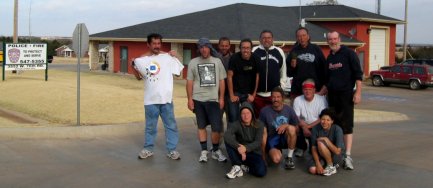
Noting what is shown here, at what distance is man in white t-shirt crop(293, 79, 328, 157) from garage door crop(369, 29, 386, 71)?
31.8m

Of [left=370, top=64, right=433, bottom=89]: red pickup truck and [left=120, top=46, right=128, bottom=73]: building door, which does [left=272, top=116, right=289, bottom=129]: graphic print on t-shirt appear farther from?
[left=120, top=46, right=128, bottom=73]: building door

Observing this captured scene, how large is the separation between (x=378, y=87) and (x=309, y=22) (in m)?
8.44

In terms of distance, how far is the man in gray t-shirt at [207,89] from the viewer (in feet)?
24.2

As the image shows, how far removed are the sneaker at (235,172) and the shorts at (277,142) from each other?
2.28 feet

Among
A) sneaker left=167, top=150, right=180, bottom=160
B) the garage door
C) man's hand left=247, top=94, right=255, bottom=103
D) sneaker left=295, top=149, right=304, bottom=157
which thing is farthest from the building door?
man's hand left=247, top=94, right=255, bottom=103

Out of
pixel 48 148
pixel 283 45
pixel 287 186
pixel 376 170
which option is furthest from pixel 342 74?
pixel 283 45

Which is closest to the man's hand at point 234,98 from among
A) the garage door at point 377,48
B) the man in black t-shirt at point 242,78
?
the man in black t-shirt at point 242,78

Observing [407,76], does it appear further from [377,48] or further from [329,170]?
[329,170]

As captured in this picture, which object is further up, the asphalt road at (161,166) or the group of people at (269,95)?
the group of people at (269,95)

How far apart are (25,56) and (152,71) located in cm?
1534

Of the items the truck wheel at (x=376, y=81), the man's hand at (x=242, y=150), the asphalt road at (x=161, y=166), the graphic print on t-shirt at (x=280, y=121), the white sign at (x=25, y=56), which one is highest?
the white sign at (x=25, y=56)

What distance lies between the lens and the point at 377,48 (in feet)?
127

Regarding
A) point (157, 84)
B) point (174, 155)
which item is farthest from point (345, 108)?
point (157, 84)

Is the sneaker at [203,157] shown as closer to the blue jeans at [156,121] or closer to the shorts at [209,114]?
the shorts at [209,114]
